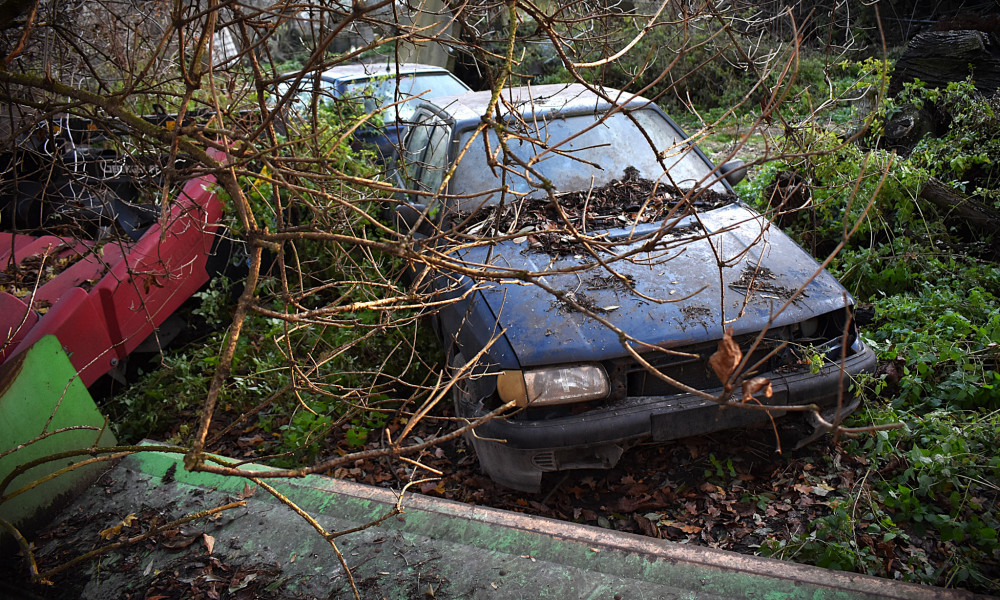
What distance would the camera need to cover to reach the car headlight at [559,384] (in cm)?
273

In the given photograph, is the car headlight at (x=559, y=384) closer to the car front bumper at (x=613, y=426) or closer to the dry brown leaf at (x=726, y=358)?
the car front bumper at (x=613, y=426)

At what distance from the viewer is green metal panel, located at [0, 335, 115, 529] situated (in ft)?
9.01

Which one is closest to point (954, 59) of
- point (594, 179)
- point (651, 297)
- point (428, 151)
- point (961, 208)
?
point (961, 208)

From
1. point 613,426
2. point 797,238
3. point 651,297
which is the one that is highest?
point 651,297

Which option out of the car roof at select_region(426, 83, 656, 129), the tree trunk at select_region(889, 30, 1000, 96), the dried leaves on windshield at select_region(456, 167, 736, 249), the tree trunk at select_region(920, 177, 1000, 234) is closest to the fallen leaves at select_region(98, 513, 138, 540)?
the dried leaves on windshield at select_region(456, 167, 736, 249)

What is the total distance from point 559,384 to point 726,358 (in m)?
1.37

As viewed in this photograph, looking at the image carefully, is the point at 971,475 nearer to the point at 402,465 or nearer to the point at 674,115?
the point at 402,465

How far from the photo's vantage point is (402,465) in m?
3.66

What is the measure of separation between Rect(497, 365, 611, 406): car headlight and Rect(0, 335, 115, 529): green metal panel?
178cm

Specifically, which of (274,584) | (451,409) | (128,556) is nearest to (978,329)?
(451,409)

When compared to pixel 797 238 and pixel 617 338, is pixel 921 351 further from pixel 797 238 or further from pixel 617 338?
pixel 617 338

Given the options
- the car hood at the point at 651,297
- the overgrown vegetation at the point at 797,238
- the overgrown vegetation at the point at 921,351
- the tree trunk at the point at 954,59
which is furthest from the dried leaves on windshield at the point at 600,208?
the tree trunk at the point at 954,59

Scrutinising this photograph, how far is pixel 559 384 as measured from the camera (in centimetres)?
274

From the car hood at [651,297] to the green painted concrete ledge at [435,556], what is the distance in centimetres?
75
